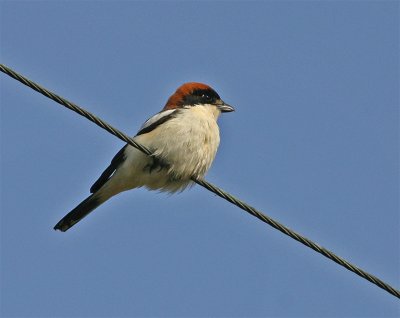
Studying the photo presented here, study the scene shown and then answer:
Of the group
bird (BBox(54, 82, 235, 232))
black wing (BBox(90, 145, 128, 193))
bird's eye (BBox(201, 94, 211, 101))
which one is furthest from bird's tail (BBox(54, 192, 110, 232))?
bird's eye (BBox(201, 94, 211, 101))

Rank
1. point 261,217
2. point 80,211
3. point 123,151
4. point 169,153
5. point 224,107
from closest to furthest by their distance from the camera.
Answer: point 261,217
point 169,153
point 123,151
point 80,211
point 224,107

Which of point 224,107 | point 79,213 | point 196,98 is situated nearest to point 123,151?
point 79,213

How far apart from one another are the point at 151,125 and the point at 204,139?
54cm

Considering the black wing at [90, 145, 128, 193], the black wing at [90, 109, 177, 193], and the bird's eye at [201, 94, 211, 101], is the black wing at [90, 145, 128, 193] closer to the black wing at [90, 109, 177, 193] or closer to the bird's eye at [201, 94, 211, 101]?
the black wing at [90, 109, 177, 193]

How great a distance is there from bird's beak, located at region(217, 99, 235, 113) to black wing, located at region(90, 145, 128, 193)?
3.26 ft

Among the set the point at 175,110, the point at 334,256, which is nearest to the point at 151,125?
the point at 175,110

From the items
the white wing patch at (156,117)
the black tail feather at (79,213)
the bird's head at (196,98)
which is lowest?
the black tail feather at (79,213)

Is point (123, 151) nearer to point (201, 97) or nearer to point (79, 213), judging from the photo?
point (79, 213)

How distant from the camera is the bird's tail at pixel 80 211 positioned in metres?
8.03

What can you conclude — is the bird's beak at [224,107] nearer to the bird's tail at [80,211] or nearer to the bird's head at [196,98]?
the bird's head at [196,98]

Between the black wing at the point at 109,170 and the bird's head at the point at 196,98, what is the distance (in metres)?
0.67

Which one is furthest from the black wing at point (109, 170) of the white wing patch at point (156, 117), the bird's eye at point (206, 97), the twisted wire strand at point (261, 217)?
the twisted wire strand at point (261, 217)

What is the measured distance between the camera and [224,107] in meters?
8.15

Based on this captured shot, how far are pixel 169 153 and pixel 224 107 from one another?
108cm
